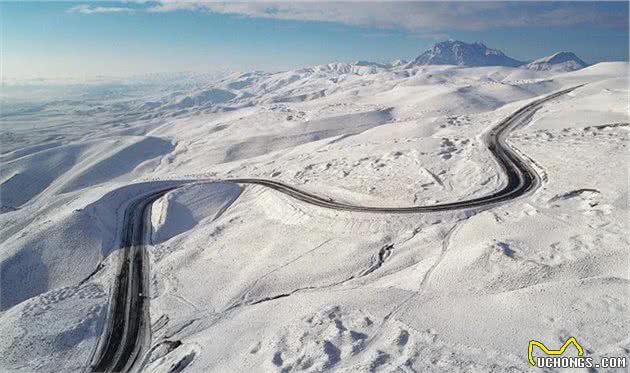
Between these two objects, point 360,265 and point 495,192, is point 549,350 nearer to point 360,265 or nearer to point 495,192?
point 360,265

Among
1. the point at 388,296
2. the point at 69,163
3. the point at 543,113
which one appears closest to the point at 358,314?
the point at 388,296

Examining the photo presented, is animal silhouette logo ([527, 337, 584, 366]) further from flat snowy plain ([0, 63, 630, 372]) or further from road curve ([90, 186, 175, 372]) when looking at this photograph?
road curve ([90, 186, 175, 372])

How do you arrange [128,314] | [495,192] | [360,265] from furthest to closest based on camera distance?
1. [495,192]
2. [360,265]
3. [128,314]

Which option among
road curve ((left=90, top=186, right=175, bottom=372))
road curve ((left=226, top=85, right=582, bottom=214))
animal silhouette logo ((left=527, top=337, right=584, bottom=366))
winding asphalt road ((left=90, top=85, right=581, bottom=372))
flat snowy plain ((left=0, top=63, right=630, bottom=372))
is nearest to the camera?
animal silhouette logo ((left=527, top=337, right=584, bottom=366))

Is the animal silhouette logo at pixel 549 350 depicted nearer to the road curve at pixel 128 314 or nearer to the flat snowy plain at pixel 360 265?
the flat snowy plain at pixel 360 265

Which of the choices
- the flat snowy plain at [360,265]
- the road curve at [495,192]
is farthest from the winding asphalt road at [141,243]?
the flat snowy plain at [360,265]

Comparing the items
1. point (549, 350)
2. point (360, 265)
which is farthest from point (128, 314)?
point (549, 350)

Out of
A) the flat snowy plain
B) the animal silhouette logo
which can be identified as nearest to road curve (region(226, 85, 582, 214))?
the flat snowy plain

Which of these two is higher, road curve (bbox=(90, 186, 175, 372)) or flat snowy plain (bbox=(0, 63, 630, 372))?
flat snowy plain (bbox=(0, 63, 630, 372))
